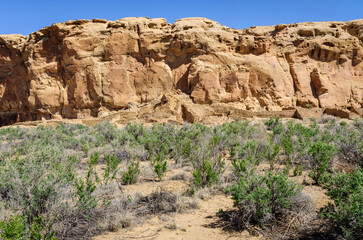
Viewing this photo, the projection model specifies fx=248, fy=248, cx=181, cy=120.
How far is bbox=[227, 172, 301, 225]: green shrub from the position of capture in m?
3.37

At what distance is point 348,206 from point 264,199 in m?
0.95

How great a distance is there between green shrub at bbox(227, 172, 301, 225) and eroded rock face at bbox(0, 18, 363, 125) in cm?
2023

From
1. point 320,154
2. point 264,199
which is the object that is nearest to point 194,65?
point 320,154

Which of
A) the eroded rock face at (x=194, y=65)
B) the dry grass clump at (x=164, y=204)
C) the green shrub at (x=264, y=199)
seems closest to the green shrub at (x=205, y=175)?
the dry grass clump at (x=164, y=204)

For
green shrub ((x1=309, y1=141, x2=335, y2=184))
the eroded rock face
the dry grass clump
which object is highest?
the eroded rock face

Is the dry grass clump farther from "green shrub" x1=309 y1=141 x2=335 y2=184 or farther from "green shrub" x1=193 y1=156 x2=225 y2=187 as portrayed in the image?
"green shrub" x1=309 y1=141 x2=335 y2=184

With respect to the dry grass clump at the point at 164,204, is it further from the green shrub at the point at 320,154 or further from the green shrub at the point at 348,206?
the green shrub at the point at 320,154

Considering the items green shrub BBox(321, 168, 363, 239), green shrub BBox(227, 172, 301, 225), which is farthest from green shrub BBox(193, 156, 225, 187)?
green shrub BBox(321, 168, 363, 239)

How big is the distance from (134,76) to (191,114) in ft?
27.9

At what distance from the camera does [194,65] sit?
80.2ft

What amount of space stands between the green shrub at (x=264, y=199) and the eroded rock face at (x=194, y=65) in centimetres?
2023

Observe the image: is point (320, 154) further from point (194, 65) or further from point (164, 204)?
point (194, 65)

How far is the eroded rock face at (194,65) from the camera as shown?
81.4 feet

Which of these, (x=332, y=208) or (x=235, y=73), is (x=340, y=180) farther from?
(x=235, y=73)
